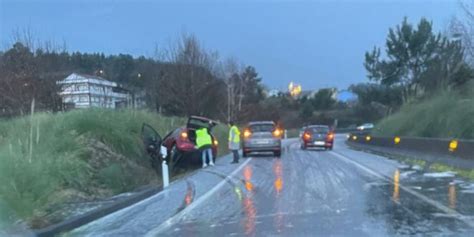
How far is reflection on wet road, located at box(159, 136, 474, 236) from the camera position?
9.49 m

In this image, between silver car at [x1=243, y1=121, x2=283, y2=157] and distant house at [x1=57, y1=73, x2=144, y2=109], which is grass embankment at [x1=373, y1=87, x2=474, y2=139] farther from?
distant house at [x1=57, y1=73, x2=144, y2=109]

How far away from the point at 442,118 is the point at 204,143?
37.6 feet

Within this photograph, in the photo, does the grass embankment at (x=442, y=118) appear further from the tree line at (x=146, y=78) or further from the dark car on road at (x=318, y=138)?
the tree line at (x=146, y=78)

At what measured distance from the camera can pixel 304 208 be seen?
1186 cm

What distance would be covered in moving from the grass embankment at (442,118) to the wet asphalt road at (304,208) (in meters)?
7.46

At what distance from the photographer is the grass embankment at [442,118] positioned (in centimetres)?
2517

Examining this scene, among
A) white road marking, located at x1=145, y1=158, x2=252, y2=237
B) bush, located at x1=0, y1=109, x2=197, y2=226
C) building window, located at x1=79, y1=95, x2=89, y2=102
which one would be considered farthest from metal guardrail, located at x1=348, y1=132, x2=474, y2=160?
building window, located at x1=79, y1=95, x2=89, y2=102

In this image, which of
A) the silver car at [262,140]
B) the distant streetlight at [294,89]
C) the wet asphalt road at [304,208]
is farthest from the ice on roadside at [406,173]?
the distant streetlight at [294,89]

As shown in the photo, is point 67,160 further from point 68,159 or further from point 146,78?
point 146,78

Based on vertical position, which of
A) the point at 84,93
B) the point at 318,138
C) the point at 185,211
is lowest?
the point at 185,211

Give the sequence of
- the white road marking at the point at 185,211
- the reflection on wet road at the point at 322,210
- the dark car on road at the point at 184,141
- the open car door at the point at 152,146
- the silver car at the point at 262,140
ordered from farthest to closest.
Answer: the silver car at the point at 262,140 < the dark car on road at the point at 184,141 < the open car door at the point at 152,146 < the white road marking at the point at 185,211 < the reflection on wet road at the point at 322,210

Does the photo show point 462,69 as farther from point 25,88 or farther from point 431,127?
point 25,88

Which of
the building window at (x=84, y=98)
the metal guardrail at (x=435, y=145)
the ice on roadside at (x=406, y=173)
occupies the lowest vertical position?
the ice on roadside at (x=406, y=173)

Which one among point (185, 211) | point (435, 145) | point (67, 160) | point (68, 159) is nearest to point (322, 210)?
point (185, 211)
